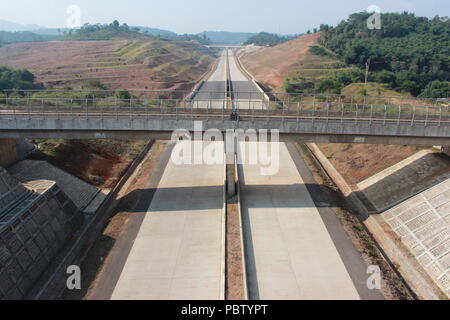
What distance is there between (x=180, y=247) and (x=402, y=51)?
254ft

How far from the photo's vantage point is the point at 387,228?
27578 mm

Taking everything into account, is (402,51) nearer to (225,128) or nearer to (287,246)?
(225,128)

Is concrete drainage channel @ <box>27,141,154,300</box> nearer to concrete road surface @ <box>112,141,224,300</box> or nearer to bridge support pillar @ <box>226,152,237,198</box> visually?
concrete road surface @ <box>112,141,224,300</box>

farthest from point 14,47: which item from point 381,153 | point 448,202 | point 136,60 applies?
point 448,202

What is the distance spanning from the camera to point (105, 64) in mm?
102000

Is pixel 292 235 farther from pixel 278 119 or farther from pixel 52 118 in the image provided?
pixel 52 118

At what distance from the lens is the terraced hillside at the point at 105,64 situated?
3228 inches

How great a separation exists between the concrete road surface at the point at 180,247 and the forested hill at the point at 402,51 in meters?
44.8

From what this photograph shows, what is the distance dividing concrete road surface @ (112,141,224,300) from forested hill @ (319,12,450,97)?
44.8 meters

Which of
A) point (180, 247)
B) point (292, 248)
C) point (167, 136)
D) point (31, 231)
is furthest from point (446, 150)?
point (31, 231)

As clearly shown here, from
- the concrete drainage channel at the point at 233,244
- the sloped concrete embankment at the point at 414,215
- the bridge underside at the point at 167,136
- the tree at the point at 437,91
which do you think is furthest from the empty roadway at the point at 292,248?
the tree at the point at 437,91

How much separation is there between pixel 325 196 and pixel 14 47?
145688mm

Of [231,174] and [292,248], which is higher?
[231,174]

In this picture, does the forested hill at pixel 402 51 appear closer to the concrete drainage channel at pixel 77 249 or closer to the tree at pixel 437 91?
the tree at pixel 437 91
